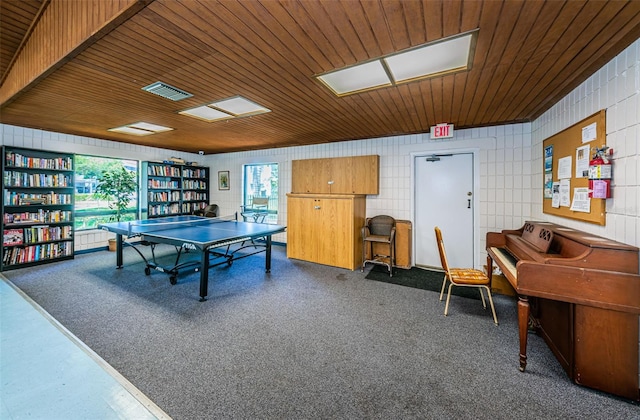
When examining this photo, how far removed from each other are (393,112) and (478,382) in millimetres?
3034

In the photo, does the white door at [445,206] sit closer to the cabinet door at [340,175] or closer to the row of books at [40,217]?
the cabinet door at [340,175]

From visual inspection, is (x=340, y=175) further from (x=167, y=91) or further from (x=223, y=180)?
(x=223, y=180)

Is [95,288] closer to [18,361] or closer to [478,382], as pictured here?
[18,361]

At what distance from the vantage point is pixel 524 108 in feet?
10.7

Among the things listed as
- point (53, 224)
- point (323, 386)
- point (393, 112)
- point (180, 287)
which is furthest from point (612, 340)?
point (53, 224)

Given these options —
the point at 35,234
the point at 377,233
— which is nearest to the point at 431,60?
the point at 377,233

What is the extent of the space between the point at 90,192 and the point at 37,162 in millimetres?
1073

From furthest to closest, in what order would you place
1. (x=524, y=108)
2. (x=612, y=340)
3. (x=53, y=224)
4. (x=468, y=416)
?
(x=53, y=224) < (x=524, y=108) < (x=612, y=340) < (x=468, y=416)

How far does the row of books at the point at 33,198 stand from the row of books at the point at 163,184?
1.63 metres

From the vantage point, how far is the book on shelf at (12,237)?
4.09 m

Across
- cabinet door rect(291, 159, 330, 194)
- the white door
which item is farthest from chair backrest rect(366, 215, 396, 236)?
cabinet door rect(291, 159, 330, 194)

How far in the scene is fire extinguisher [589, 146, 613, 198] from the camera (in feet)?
6.35

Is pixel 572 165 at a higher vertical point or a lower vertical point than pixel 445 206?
higher

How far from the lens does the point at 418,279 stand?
399 cm
